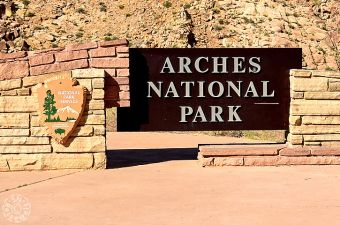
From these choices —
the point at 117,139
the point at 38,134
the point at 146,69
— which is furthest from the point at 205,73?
the point at 117,139

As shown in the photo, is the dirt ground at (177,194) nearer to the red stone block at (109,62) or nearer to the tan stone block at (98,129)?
the tan stone block at (98,129)

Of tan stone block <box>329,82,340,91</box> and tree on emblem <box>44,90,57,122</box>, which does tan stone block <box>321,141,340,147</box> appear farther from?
tree on emblem <box>44,90,57,122</box>

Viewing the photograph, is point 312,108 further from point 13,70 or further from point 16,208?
point 16,208

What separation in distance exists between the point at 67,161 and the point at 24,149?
3.01ft

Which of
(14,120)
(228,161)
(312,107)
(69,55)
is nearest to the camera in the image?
(14,120)

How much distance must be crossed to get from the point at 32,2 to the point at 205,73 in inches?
1500

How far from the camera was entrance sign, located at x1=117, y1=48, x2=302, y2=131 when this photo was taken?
12.1m

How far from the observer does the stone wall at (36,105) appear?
11164 millimetres

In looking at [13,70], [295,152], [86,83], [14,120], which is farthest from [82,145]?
[295,152]

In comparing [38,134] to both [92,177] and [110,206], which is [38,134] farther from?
[110,206]

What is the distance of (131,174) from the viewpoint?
10797mm

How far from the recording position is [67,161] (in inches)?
444

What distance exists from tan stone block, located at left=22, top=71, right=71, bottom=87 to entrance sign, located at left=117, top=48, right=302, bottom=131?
1.49 m

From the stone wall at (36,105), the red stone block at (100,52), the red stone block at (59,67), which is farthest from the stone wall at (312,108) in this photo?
the red stone block at (59,67)
